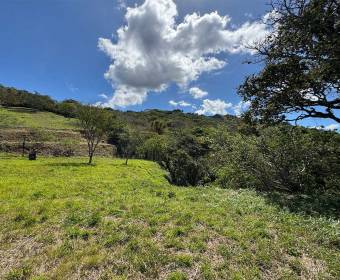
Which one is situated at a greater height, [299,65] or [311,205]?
[299,65]

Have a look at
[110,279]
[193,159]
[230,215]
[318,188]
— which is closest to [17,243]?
[110,279]

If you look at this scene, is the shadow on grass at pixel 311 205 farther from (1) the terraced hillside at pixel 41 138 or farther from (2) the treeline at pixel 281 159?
(1) the terraced hillside at pixel 41 138

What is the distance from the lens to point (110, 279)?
5.17 meters

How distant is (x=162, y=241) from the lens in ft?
21.8

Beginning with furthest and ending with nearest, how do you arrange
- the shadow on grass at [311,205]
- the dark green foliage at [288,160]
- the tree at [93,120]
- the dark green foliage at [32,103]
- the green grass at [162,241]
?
the dark green foliage at [32,103]
the tree at [93,120]
the dark green foliage at [288,160]
the shadow on grass at [311,205]
the green grass at [162,241]

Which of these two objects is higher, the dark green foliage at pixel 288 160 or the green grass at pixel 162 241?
the dark green foliage at pixel 288 160

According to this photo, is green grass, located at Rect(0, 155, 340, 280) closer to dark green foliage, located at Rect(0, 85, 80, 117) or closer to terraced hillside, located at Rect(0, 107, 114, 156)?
terraced hillside, located at Rect(0, 107, 114, 156)

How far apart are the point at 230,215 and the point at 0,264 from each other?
6.32 meters

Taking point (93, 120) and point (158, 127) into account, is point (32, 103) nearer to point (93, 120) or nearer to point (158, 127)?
point (158, 127)

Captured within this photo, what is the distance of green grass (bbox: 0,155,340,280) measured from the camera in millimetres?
5438

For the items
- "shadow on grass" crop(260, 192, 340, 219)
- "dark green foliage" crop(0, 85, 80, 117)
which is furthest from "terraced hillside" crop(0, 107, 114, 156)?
"shadow on grass" crop(260, 192, 340, 219)

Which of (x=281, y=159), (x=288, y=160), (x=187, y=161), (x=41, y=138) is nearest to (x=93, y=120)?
(x=187, y=161)

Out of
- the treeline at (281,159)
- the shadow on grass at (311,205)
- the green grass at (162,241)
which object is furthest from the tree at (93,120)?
the shadow on grass at (311,205)

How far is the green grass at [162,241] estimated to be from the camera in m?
5.44
